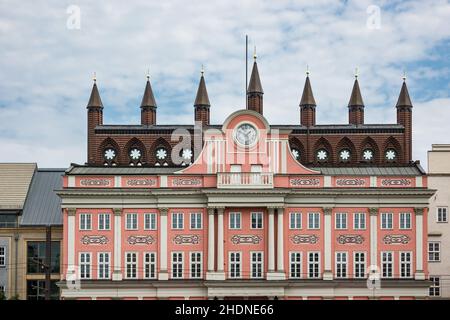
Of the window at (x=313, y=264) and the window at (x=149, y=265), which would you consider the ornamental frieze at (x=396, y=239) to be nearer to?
the window at (x=313, y=264)

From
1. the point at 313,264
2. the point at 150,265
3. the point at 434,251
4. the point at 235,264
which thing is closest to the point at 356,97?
the point at 434,251

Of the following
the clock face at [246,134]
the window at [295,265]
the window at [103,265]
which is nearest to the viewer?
the window at [295,265]

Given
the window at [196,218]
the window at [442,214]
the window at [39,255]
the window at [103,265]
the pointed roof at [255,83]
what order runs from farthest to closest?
the pointed roof at [255,83] → the window at [442,214] → the window at [39,255] → the window at [196,218] → the window at [103,265]

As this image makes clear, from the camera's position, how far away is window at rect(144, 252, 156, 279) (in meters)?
68.1

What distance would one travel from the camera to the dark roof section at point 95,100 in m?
81.1

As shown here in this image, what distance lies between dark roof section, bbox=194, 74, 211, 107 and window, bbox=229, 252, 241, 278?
19.1 metres

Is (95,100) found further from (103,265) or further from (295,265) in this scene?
(295,265)

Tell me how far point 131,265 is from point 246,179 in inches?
473

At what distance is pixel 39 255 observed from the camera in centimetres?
7456

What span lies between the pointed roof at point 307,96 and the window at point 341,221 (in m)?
17.1

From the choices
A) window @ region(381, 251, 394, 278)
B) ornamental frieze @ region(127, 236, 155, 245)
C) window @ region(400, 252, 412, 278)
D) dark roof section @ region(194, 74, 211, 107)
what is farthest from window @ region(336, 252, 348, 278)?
dark roof section @ region(194, 74, 211, 107)

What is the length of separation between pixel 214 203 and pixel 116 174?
29.1 feet

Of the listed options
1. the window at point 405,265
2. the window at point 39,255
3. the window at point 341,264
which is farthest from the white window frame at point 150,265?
the window at point 405,265
